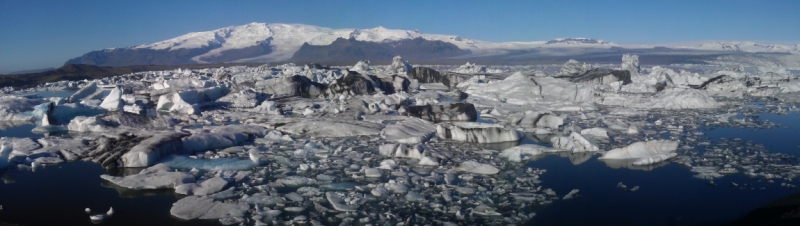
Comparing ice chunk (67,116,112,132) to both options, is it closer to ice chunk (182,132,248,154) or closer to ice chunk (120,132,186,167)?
ice chunk (120,132,186,167)

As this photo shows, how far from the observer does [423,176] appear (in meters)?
5.20

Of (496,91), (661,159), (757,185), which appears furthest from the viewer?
(496,91)

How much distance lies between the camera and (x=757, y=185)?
4.96 meters

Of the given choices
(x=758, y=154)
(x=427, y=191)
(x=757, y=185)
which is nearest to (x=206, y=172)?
(x=427, y=191)

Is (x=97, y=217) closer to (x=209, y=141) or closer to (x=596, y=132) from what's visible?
(x=209, y=141)

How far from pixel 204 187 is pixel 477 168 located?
2671mm

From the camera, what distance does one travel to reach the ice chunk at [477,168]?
539cm

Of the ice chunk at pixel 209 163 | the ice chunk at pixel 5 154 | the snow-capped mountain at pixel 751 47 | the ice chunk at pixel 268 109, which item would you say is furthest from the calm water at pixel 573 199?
the snow-capped mountain at pixel 751 47

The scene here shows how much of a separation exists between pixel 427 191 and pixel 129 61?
10161 cm

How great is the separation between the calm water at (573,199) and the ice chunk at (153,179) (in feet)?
0.36

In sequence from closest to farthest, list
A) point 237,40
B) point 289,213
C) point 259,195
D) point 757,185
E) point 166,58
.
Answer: point 289,213
point 259,195
point 757,185
point 166,58
point 237,40

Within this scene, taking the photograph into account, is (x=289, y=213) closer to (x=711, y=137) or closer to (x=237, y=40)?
(x=711, y=137)

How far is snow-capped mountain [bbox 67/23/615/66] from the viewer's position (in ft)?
302

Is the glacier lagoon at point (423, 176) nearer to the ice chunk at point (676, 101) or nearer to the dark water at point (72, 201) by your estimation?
the dark water at point (72, 201)
